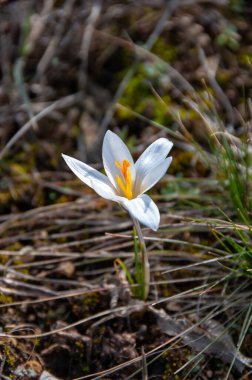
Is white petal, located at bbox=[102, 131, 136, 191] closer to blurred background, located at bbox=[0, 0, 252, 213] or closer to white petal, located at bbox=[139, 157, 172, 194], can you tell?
white petal, located at bbox=[139, 157, 172, 194]

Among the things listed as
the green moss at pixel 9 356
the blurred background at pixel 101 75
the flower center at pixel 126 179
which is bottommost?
the green moss at pixel 9 356

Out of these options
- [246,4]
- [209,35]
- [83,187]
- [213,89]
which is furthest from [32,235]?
[246,4]

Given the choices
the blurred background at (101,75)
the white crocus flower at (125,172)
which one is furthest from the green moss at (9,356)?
the blurred background at (101,75)

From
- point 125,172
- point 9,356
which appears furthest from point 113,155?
point 9,356

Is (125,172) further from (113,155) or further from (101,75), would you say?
(101,75)

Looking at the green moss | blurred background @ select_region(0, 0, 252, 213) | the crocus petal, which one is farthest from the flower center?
blurred background @ select_region(0, 0, 252, 213)

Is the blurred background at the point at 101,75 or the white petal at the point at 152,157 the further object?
the blurred background at the point at 101,75

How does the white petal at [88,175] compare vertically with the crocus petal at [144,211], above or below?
below

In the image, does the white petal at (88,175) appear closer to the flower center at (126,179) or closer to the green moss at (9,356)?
the flower center at (126,179)
